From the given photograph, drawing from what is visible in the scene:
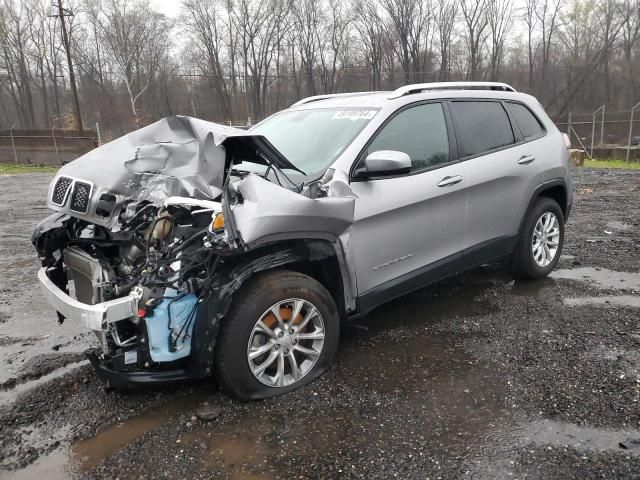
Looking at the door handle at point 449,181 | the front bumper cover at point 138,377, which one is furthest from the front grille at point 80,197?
the door handle at point 449,181

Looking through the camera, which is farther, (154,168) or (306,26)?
(306,26)

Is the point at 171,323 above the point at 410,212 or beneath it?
beneath

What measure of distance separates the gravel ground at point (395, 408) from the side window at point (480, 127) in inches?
56.1

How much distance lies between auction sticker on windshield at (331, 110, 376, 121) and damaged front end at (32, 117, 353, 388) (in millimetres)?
846

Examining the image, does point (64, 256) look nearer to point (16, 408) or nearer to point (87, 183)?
point (87, 183)

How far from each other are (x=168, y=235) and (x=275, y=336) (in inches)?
34.1

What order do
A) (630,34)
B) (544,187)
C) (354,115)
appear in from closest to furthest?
1. (354,115)
2. (544,187)
3. (630,34)

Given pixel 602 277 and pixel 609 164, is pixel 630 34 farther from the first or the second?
pixel 602 277

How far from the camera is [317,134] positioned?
382 cm

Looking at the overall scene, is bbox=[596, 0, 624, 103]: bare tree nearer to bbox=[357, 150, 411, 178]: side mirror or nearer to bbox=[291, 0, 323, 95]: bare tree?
bbox=[291, 0, 323, 95]: bare tree

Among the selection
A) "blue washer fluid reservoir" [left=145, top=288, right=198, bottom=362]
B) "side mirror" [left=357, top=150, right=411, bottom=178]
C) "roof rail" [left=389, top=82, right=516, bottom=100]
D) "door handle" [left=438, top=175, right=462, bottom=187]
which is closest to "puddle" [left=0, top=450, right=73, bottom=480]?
"blue washer fluid reservoir" [left=145, top=288, right=198, bottom=362]

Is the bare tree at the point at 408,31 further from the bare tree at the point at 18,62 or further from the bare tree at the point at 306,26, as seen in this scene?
the bare tree at the point at 18,62

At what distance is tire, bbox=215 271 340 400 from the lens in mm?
2848

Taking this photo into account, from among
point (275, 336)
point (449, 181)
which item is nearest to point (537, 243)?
point (449, 181)
